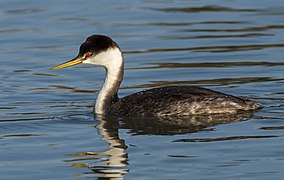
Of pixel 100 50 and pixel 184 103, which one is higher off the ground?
pixel 100 50

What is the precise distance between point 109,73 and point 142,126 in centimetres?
118

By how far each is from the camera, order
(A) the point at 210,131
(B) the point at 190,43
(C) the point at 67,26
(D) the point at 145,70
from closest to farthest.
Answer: (A) the point at 210,131, (D) the point at 145,70, (B) the point at 190,43, (C) the point at 67,26

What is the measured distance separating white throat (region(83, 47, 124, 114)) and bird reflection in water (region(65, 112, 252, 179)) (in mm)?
244

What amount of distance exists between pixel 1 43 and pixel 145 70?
3.57 meters

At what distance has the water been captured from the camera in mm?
11312

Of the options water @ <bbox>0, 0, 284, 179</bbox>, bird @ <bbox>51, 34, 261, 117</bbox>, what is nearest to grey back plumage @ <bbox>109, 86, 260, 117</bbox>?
bird @ <bbox>51, 34, 261, 117</bbox>

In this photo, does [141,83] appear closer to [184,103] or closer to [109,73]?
[109,73]

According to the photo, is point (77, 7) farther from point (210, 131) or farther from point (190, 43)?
point (210, 131)

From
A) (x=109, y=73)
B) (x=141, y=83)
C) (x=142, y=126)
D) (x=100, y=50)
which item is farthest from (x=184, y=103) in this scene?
(x=141, y=83)

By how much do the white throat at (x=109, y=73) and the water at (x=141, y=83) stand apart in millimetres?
311

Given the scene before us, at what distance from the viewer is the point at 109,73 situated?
47.0ft

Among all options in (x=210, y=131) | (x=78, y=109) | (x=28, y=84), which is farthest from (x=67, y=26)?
(x=210, y=131)

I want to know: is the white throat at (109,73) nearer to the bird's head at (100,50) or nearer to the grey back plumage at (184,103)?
the bird's head at (100,50)

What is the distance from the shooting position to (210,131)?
42.3ft
